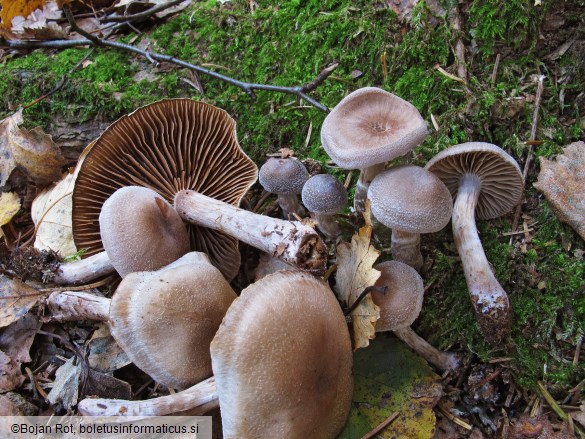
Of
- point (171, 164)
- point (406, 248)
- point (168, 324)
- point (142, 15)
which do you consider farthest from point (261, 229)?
point (142, 15)

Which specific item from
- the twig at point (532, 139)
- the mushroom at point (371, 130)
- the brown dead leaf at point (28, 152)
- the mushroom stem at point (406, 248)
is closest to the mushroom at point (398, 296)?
the mushroom stem at point (406, 248)

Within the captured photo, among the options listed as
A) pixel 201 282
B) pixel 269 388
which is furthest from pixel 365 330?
pixel 201 282

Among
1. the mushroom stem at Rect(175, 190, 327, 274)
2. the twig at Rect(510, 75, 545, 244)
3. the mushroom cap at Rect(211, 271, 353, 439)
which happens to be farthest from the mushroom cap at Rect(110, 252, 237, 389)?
the twig at Rect(510, 75, 545, 244)

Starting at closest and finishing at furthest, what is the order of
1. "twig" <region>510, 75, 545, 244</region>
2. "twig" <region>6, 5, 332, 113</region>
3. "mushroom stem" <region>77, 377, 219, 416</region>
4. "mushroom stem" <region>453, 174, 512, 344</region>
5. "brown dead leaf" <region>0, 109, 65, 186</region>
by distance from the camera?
"mushroom stem" <region>77, 377, 219, 416</region>, "mushroom stem" <region>453, 174, 512, 344</region>, "twig" <region>510, 75, 545, 244</region>, "twig" <region>6, 5, 332, 113</region>, "brown dead leaf" <region>0, 109, 65, 186</region>

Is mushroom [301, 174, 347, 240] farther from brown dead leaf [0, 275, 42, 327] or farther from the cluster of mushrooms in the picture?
brown dead leaf [0, 275, 42, 327]

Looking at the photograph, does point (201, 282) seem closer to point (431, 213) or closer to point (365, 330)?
point (365, 330)

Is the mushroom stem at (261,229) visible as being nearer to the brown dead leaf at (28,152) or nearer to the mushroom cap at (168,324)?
the mushroom cap at (168,324)
